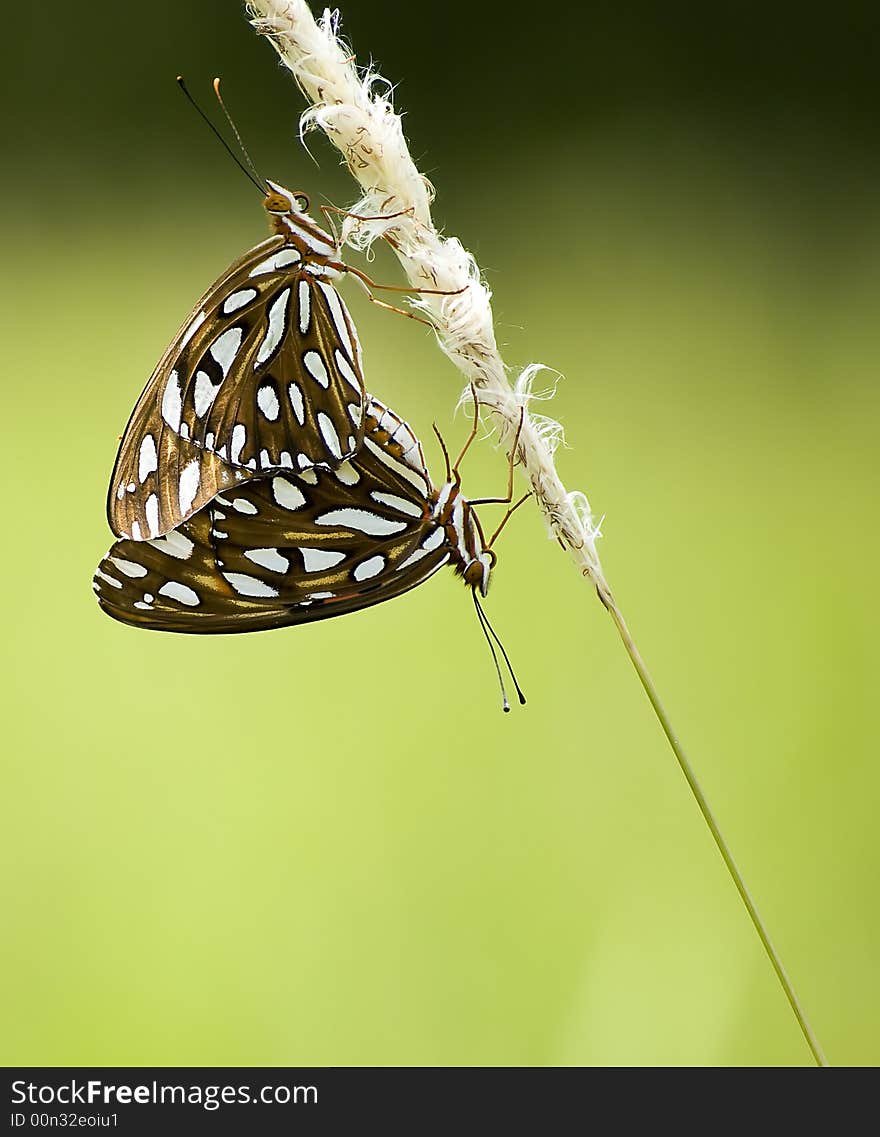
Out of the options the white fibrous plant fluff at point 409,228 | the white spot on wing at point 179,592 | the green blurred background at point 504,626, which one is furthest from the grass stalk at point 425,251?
the green blurred background at point 504,626

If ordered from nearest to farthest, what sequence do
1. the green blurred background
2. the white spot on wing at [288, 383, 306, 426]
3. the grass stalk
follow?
the grass stalk → the white spot on wing at [288, 383, 306, 426] → the green blurred background

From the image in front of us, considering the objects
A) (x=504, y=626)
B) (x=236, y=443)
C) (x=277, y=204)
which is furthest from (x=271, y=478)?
(x=504, y=626)

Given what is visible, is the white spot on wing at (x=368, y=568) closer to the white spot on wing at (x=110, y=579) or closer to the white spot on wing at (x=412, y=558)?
the white spot on wing at (x=412, y=558)

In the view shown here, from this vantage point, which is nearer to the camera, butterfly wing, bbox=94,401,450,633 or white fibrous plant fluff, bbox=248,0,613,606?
white fibrous plant fluff, bbox=248,0,613,606

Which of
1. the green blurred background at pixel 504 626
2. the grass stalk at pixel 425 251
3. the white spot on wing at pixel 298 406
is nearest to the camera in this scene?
the grass stalk at pixel 425 251

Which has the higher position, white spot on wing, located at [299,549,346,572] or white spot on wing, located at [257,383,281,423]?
white spot on wing, located at [257,383,281,423]

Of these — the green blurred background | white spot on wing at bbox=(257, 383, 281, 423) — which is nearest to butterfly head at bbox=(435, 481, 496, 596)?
white spot on wing at bbox=(257, 383, 281, 423)

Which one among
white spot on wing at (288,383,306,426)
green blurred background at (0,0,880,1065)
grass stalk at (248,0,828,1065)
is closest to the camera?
grass stalk at (248,0,828,1065)

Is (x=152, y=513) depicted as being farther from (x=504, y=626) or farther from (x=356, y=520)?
(x=504, y=626)

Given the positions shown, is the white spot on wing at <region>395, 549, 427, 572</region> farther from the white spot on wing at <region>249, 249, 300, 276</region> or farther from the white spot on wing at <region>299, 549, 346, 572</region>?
the white spot on wing at <region>249, 249, 300, 276</region>
